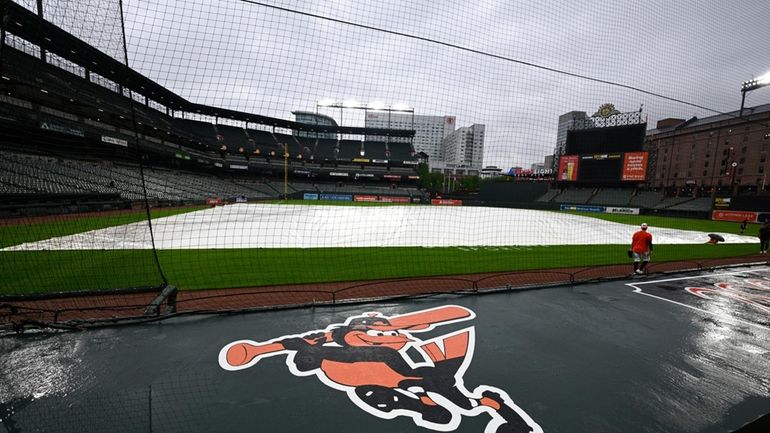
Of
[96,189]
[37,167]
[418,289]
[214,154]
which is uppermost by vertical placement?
[214,154]

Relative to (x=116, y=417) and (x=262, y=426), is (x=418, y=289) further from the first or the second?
(x=116, y=417)

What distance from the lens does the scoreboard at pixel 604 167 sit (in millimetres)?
31938

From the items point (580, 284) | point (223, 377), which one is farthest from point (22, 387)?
point (580, 284)

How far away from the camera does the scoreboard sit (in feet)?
105

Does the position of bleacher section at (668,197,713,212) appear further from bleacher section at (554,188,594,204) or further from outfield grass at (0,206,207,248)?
outfield grass at (0,206,207,248)

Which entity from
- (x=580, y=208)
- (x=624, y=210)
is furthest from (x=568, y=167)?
(x=624, y=210)

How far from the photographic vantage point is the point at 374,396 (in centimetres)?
262

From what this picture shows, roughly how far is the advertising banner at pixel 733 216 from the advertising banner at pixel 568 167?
12245 mm

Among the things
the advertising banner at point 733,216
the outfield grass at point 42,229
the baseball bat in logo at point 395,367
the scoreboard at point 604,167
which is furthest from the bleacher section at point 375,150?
the baseball bat in logo at point 395,367

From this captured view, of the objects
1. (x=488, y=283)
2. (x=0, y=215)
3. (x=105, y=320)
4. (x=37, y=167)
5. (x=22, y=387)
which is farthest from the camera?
(x=37, y=167)

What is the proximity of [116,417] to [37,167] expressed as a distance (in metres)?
21.7

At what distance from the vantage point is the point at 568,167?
119 feet

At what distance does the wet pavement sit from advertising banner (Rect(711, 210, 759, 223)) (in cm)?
3210

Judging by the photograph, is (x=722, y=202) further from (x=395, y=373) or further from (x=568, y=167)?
(x=395, y=373)
